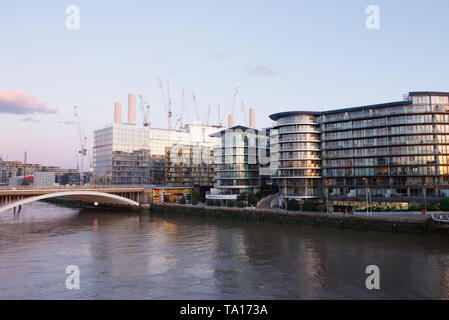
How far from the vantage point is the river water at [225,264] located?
23.4 metres

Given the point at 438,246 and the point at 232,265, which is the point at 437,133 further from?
the point at 232,265

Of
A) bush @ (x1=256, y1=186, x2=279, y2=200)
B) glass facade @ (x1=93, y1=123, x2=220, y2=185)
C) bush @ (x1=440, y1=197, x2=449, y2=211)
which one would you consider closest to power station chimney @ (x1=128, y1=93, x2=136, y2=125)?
glass facade @ (x1=93, y1=123, x2=220, y2=185)

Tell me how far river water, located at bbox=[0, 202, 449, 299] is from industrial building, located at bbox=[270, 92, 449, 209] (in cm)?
2242

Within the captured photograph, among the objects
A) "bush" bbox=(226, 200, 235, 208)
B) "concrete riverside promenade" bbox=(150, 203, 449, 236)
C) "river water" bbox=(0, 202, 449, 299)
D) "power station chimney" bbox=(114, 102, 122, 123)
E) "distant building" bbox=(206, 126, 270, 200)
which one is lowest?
"river water" bbox=(0, 202, 449, 299)

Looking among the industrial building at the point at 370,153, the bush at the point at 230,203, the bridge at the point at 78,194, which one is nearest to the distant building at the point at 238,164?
the bush at the point at 230,203

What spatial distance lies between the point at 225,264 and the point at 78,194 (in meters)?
58.0

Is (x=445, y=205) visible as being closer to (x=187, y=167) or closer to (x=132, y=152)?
(x=187, y=167)

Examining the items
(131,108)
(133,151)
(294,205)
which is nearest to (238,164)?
(294,205)

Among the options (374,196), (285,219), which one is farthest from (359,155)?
(285,219)

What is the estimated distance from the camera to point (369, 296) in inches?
876

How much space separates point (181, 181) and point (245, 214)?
66.3 m

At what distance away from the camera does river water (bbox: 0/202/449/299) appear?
76.7 ft

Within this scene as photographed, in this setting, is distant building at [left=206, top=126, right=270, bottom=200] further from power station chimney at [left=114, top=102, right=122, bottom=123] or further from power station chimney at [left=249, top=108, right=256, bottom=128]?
power station chimney at [left=249, top=108, right=256, bottom=128]

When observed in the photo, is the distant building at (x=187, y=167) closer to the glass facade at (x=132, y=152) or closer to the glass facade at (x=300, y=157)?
the glass facade at (x=132, y=152)
